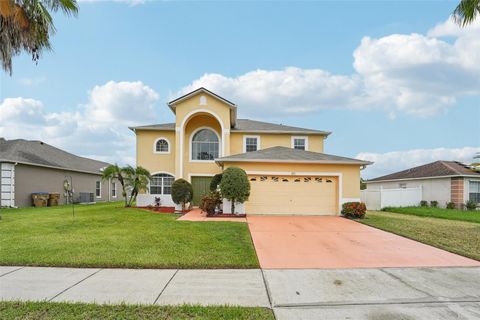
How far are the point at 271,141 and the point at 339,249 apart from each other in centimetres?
1224

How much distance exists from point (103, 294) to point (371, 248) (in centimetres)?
693

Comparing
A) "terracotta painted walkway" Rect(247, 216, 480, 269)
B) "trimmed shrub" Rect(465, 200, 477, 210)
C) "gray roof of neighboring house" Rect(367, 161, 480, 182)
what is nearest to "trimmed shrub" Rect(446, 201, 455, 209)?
"trimmed shrub" Rect(465, 200, 477, 210)

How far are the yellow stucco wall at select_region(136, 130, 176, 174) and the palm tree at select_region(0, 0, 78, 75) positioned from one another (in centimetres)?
853

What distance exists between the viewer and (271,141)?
19.5m

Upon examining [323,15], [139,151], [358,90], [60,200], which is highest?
[323,15]

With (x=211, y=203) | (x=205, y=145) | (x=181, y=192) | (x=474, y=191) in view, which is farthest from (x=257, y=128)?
(x=474, y=191)

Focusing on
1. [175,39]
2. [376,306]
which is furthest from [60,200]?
[376,306]

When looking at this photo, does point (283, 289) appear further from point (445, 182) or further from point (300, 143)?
point (445, 182)

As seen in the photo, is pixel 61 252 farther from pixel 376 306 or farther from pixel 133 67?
pixel 133 67

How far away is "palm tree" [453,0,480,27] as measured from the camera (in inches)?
412

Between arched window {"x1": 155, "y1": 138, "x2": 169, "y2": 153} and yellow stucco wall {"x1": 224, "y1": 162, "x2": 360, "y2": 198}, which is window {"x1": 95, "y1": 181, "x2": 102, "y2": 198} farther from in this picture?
yellow stucco wall {"x1": 224, "y1": 162, "x2": 360, "y2": 198}

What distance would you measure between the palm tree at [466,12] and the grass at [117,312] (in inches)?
512

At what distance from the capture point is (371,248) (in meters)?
8.05

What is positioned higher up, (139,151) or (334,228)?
(139,151)
